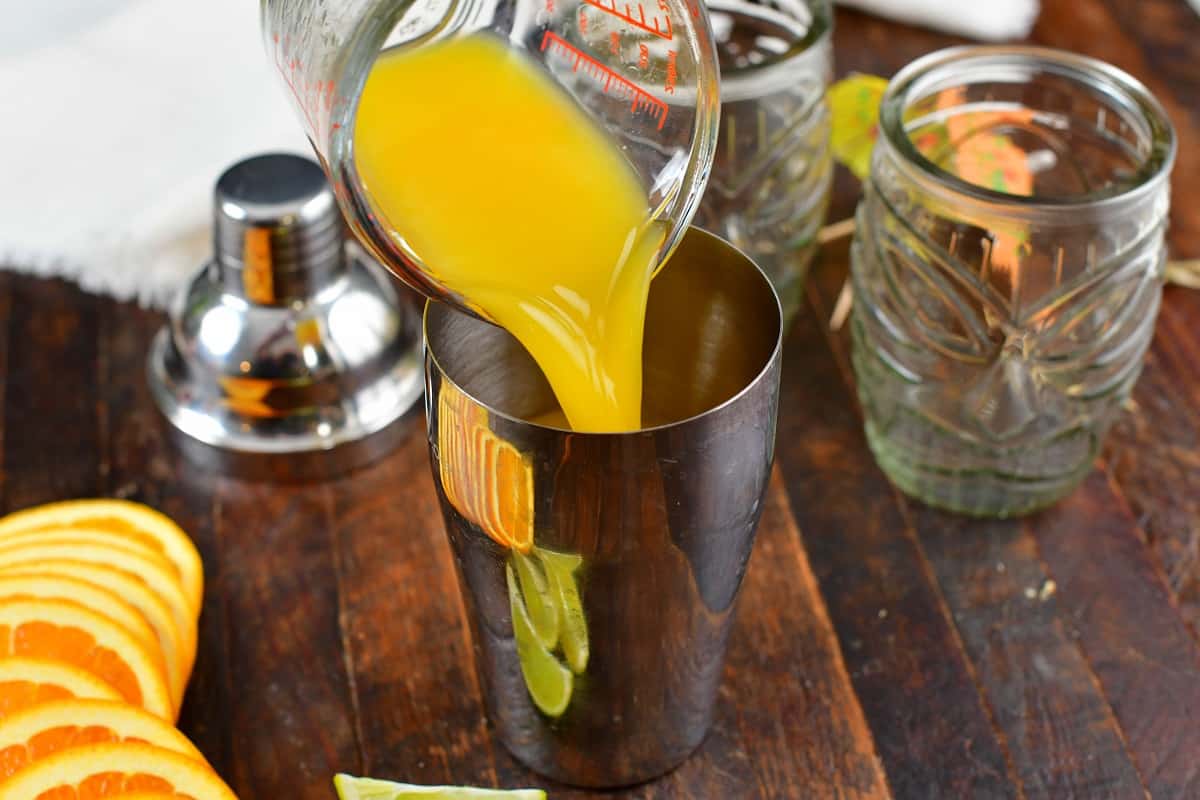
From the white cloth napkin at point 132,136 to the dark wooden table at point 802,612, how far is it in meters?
0.08

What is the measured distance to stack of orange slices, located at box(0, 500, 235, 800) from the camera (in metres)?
0.75

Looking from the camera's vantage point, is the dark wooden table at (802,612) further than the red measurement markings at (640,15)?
Yes

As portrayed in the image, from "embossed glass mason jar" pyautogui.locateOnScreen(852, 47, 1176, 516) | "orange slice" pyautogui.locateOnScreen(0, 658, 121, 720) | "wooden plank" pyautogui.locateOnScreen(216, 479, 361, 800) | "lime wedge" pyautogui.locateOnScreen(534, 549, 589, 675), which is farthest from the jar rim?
"orange slice" pyautogui.locateOnScreen(0, 658, 121, 720)

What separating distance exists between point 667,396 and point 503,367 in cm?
11

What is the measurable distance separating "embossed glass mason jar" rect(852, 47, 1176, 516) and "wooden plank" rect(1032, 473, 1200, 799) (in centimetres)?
4

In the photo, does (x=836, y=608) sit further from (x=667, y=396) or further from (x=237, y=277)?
(x=237, y=277)

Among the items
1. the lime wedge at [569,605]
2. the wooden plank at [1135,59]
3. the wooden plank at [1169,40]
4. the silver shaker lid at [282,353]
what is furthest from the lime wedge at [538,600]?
the wooden plank at [1169,40]

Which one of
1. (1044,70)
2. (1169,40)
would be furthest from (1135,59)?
(1044,70)

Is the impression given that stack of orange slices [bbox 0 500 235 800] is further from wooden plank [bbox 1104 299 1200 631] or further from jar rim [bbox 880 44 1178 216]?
wooden plank [bbox 1104 299 1200 631]

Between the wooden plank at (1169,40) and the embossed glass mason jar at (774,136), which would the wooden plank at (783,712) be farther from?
the wooden plank at (1169,40)

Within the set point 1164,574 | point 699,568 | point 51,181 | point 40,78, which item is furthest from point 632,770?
point 40,78

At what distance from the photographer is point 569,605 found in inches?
29.3

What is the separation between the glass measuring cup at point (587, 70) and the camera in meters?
0.68

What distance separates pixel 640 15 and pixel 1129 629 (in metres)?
0.51
